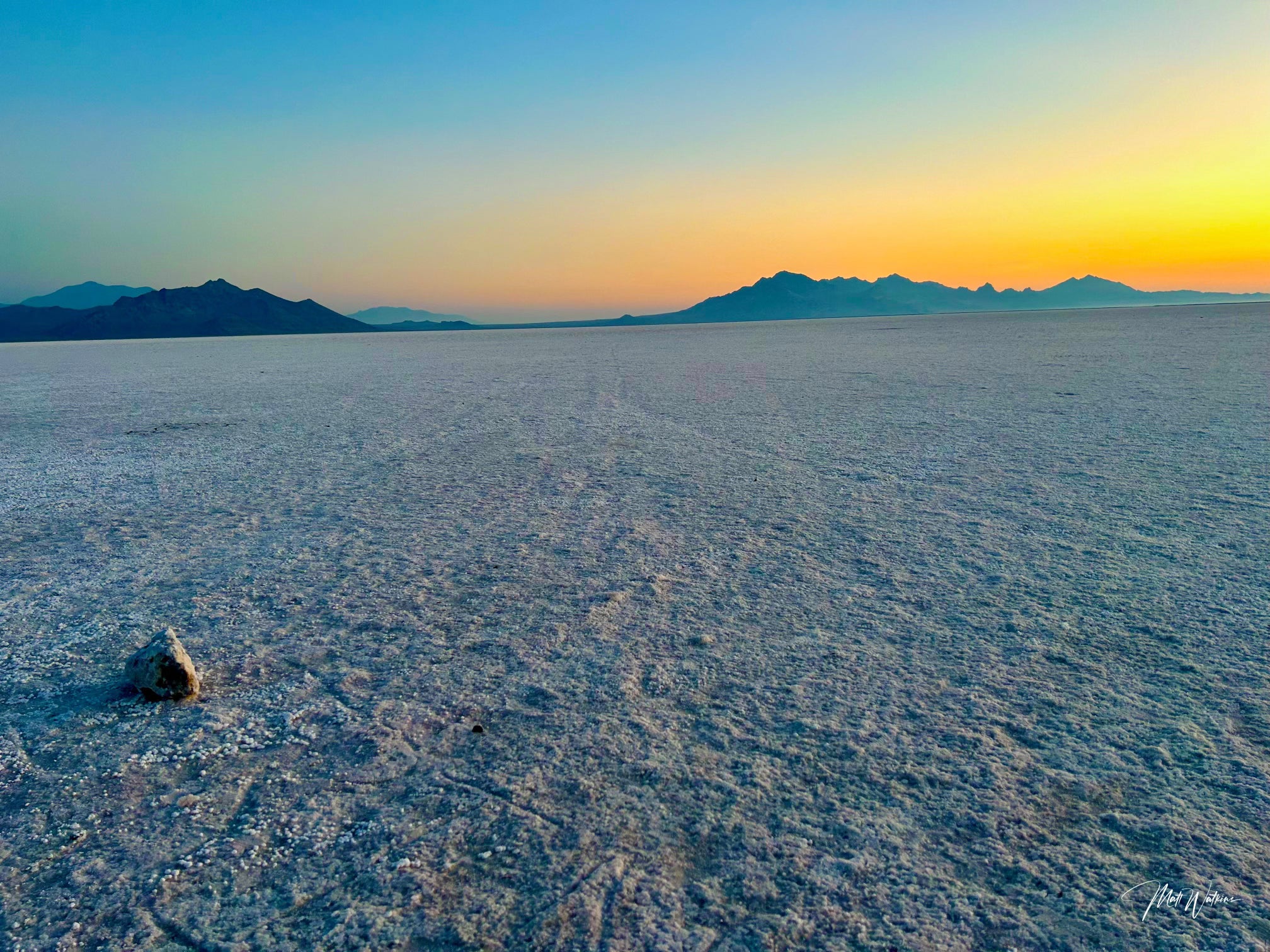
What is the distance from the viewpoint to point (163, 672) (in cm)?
262

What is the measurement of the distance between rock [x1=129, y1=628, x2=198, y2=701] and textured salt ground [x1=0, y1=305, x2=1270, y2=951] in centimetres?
7

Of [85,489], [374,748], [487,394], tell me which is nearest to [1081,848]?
[374,748]

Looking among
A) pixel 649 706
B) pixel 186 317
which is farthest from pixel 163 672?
pixel 186 317

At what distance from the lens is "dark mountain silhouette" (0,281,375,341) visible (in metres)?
139

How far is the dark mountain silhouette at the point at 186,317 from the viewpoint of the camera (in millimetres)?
138750

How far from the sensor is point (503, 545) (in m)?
4.25

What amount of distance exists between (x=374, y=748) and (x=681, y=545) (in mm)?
2177

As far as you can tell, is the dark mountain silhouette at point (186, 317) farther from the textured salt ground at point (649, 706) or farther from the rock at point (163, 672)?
the rock at point (163, 672)
